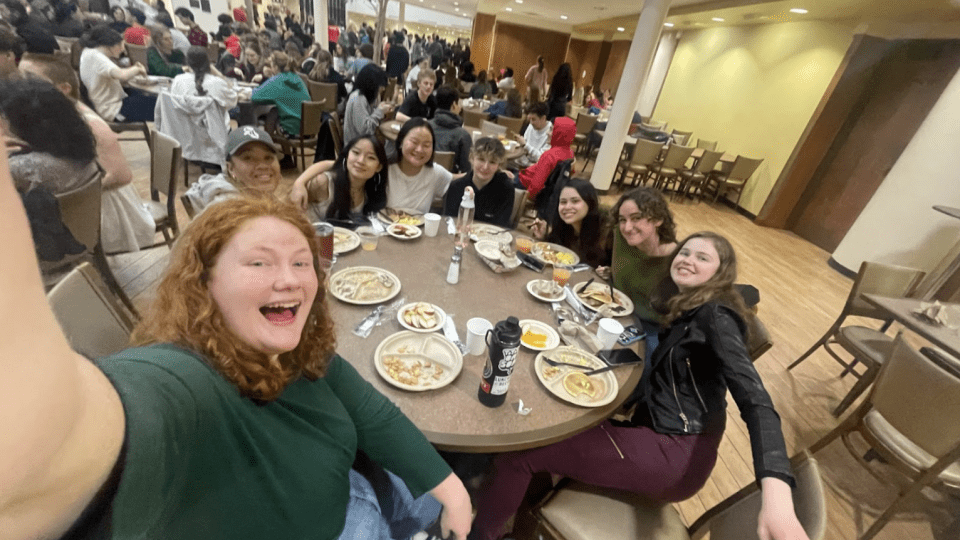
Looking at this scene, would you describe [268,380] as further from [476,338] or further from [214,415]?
[476,338]

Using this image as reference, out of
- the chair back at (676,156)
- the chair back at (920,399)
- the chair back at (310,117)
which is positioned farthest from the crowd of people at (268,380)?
the chair back at (676,156)

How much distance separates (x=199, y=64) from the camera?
362 cm

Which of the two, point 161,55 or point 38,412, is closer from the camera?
point 38,412

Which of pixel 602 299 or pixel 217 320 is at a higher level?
pixel 217 320

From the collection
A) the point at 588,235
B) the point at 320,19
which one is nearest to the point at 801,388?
the point at 588,235

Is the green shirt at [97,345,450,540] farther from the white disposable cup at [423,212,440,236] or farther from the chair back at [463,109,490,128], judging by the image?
the chair back at [463,109,490,128]

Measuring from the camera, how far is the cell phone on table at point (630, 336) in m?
1.57

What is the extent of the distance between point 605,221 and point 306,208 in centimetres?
195

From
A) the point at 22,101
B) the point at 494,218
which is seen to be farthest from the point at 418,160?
the point at 22,101

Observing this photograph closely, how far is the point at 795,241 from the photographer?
610 centimetres

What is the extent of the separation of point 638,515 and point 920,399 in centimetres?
144

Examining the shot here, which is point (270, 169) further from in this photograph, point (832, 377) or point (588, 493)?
point (832, 377)

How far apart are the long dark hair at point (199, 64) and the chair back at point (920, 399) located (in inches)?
218

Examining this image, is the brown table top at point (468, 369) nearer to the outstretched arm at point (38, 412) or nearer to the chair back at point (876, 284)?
the outstretched arm at point (38, 412)
